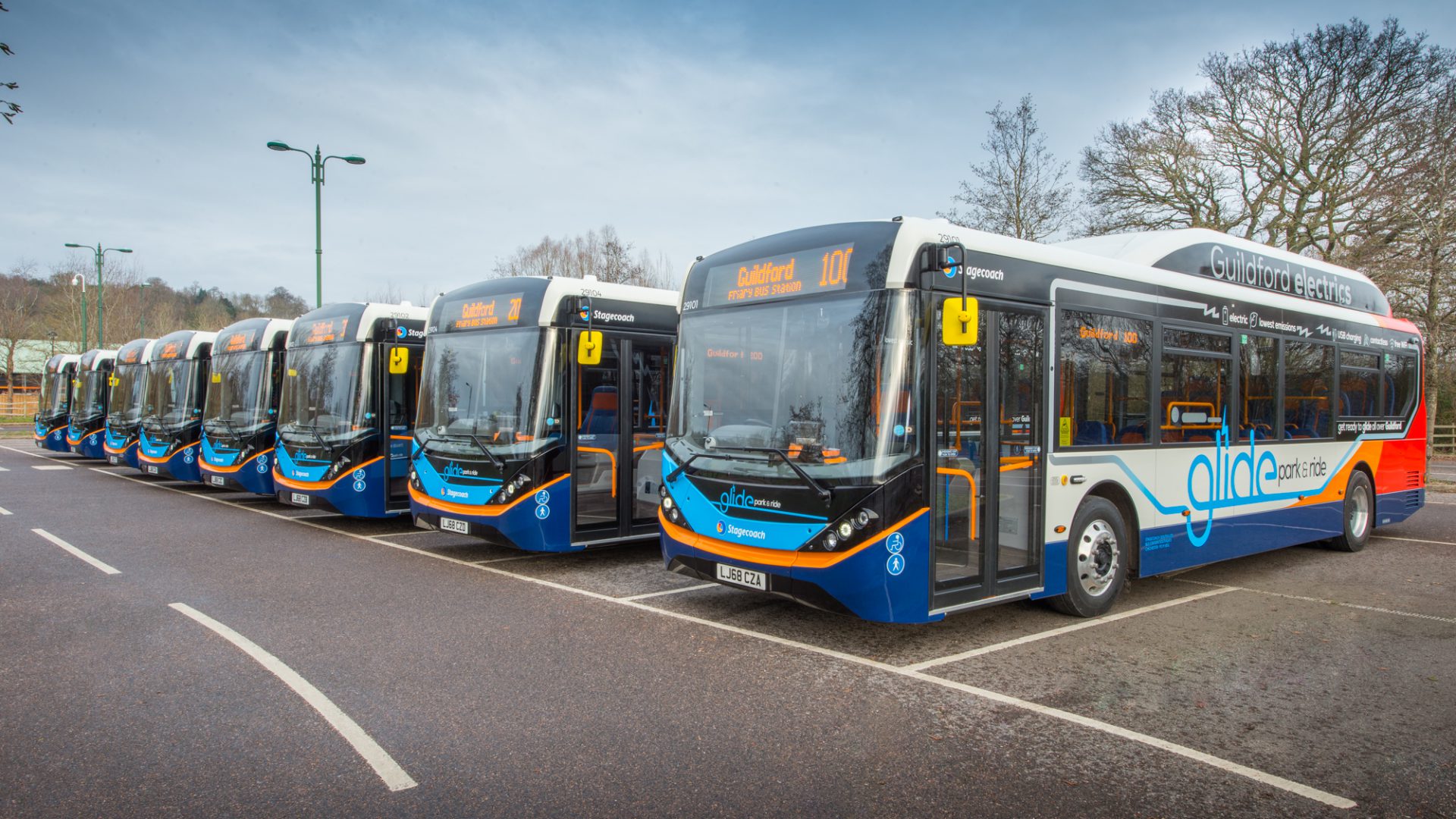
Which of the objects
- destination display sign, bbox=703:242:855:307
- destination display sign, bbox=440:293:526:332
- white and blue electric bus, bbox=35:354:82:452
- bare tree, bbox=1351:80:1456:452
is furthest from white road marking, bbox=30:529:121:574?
bare tree, bbox=1351:80:1456:452

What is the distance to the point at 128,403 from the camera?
1964 cm

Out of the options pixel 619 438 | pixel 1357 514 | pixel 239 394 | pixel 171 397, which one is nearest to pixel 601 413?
pixel 619 438

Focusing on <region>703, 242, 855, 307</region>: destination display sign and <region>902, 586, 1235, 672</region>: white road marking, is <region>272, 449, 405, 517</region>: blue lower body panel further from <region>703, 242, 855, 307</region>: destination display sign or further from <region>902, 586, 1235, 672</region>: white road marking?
<region>703, 242, 855, 307</region>: destination display sign

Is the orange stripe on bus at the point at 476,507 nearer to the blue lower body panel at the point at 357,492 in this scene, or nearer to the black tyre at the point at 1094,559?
A: the blue lower body panel at the point at 357,492

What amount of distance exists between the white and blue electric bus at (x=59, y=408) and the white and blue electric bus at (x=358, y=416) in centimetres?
1695

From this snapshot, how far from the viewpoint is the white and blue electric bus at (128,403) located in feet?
62.6

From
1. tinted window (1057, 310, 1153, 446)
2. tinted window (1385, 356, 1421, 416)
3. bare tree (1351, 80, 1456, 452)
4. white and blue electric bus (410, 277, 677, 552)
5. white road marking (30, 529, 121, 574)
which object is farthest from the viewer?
bare tree (1351, 80, 1456, 452)

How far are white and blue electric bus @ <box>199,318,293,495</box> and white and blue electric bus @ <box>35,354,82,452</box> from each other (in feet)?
41.3

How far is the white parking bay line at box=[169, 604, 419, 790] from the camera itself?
13.4 ft

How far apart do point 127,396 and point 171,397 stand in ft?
10.9

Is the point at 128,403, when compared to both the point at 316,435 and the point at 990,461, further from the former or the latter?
the point at 990,461

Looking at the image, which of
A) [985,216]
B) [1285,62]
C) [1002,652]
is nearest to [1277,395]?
[1002,652]

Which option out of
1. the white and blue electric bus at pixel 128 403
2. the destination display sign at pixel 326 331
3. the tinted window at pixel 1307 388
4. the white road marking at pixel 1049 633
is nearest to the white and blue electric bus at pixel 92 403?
the white and blue electric bus at pixel 128 403

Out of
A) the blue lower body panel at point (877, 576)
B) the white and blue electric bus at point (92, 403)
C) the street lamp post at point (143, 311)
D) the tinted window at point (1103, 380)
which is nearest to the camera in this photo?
the blue lower body panel at point (877, 576)
